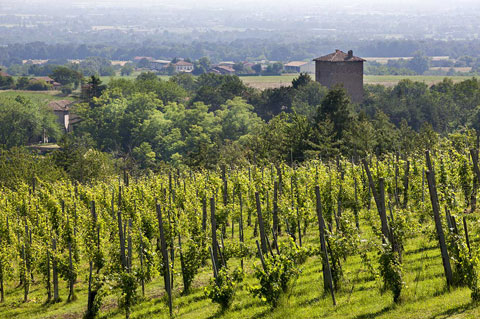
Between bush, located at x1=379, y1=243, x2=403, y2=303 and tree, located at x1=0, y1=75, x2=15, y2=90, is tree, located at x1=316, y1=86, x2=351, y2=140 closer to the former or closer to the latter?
bush, located at x1=379, y1=243, x2=403, y2=303

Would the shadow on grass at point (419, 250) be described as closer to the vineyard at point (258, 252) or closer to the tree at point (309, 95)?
the vineyard at point (258, 252)

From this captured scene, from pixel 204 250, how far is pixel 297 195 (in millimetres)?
5162

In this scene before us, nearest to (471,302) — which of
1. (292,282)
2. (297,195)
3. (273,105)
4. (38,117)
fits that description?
(292,282)

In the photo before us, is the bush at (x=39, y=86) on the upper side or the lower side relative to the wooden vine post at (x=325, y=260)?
lower

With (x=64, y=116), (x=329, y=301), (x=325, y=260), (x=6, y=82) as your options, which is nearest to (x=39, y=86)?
(x=6, y=82)

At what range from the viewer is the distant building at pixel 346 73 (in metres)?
92.8

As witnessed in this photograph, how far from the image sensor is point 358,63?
3654 inches

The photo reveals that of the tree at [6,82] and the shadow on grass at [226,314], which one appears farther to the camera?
the tree at [6,82]

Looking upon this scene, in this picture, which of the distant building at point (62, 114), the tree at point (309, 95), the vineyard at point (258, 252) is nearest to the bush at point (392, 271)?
the vineyard at point (258, 252)

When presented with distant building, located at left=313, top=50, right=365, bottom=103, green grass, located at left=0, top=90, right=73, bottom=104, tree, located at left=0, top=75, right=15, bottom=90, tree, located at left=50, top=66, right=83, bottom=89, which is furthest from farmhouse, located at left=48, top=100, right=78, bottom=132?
distant building, located at left=313, top=50, right=365, bottom=103

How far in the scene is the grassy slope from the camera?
1379 centimetres

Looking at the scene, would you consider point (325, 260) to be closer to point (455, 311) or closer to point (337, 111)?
point (455, 311)

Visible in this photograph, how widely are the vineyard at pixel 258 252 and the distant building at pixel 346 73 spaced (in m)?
65.6

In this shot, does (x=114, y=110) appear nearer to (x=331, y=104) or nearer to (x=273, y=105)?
(x=273, y=105)
